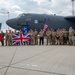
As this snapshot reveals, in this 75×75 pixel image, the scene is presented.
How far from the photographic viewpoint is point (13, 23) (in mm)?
24922

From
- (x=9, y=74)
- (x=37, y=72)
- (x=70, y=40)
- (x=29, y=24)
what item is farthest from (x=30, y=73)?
(x=29, y=24)

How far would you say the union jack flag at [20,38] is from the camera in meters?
18.2

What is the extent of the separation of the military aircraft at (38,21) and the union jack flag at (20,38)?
230 inches

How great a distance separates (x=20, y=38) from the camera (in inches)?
722

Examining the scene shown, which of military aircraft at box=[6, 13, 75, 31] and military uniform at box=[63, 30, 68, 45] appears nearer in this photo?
military uniform at box=[63, 30, 68, 45]

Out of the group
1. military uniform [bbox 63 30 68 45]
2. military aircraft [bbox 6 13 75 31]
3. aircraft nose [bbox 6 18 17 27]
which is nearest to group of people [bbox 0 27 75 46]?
military uniform [bbox 63 30 68 45]

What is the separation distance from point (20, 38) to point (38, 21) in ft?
23.6

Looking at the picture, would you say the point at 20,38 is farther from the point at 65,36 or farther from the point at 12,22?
the point at 12,22

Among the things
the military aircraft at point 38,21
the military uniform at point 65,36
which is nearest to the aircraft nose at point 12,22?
the military aircraft at point 38,21

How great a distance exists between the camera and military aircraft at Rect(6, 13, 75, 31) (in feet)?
80.5

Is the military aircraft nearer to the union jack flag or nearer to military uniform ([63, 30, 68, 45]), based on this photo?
the union jack flag

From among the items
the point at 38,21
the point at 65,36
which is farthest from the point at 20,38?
the point at 38,21

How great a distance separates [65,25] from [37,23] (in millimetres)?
3949

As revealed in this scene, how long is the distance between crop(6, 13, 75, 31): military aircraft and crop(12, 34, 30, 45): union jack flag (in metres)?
5.85
